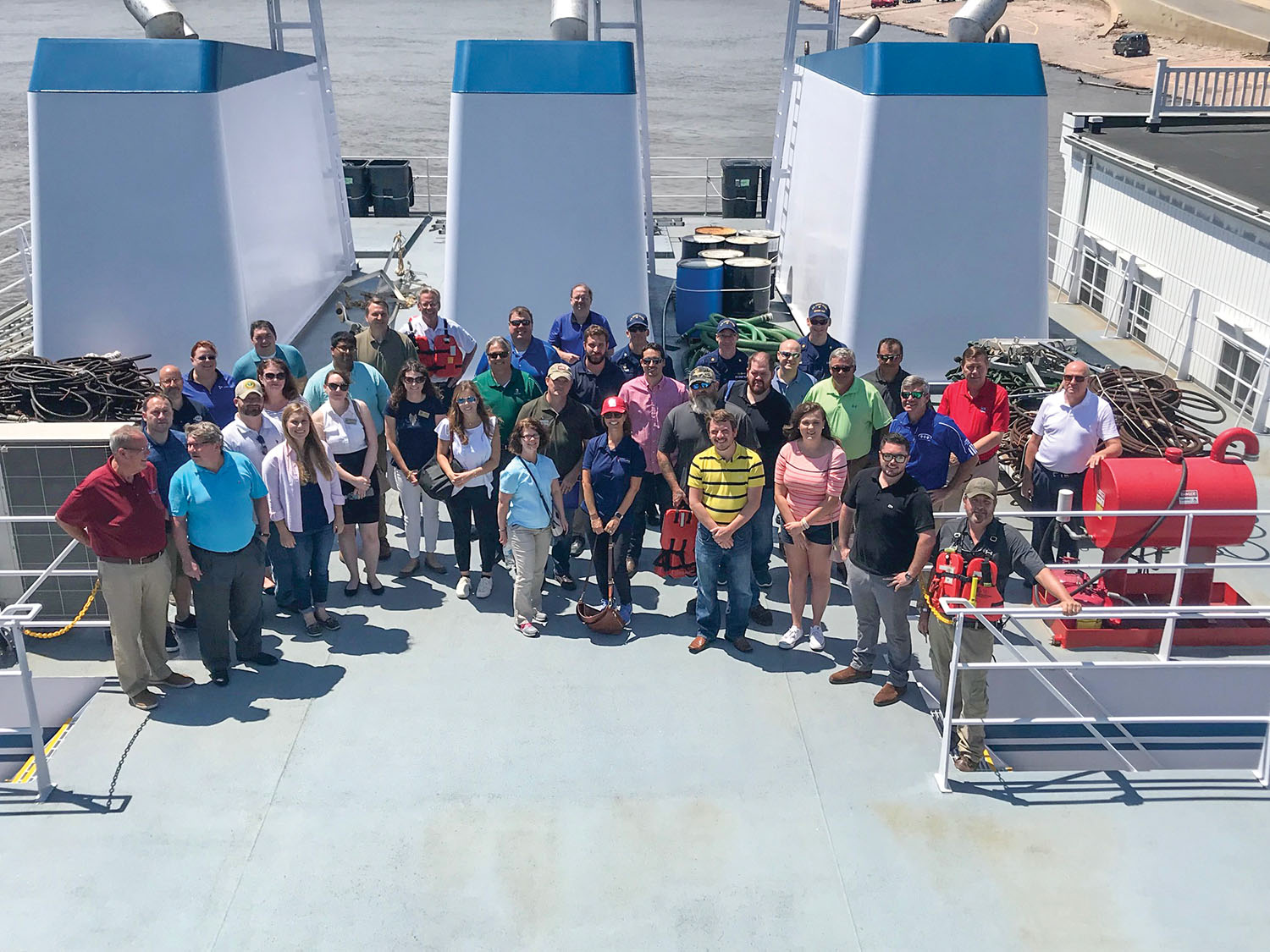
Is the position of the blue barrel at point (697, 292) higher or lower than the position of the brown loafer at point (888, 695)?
higher

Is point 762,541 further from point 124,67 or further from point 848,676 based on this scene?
point 124,67

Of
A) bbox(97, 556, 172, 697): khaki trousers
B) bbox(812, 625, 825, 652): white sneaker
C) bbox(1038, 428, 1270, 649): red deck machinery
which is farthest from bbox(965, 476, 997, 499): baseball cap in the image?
bbox(97, 556, 172, 697): khaki trousers

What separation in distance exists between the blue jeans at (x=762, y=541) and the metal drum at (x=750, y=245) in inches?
256

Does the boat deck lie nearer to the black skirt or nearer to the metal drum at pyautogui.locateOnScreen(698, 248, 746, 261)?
the black skirt

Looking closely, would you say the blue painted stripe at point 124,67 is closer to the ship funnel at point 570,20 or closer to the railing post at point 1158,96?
the ship funnel at point 570,20

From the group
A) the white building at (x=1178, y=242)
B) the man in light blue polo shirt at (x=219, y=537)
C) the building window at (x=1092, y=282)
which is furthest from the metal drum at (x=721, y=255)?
the man in light blue polo shirt at (x=219, y=537)

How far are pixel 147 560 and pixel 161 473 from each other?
66cm

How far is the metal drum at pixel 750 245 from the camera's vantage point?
14.1 metres

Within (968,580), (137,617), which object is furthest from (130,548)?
(968,580)

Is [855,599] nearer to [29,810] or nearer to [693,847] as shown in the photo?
[693,847]

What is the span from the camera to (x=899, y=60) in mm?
10945

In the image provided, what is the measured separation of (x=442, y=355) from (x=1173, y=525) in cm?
564

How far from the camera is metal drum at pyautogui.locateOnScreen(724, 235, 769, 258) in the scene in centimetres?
1407

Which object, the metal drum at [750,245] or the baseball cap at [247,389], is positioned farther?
the metal drum at [750,245]
